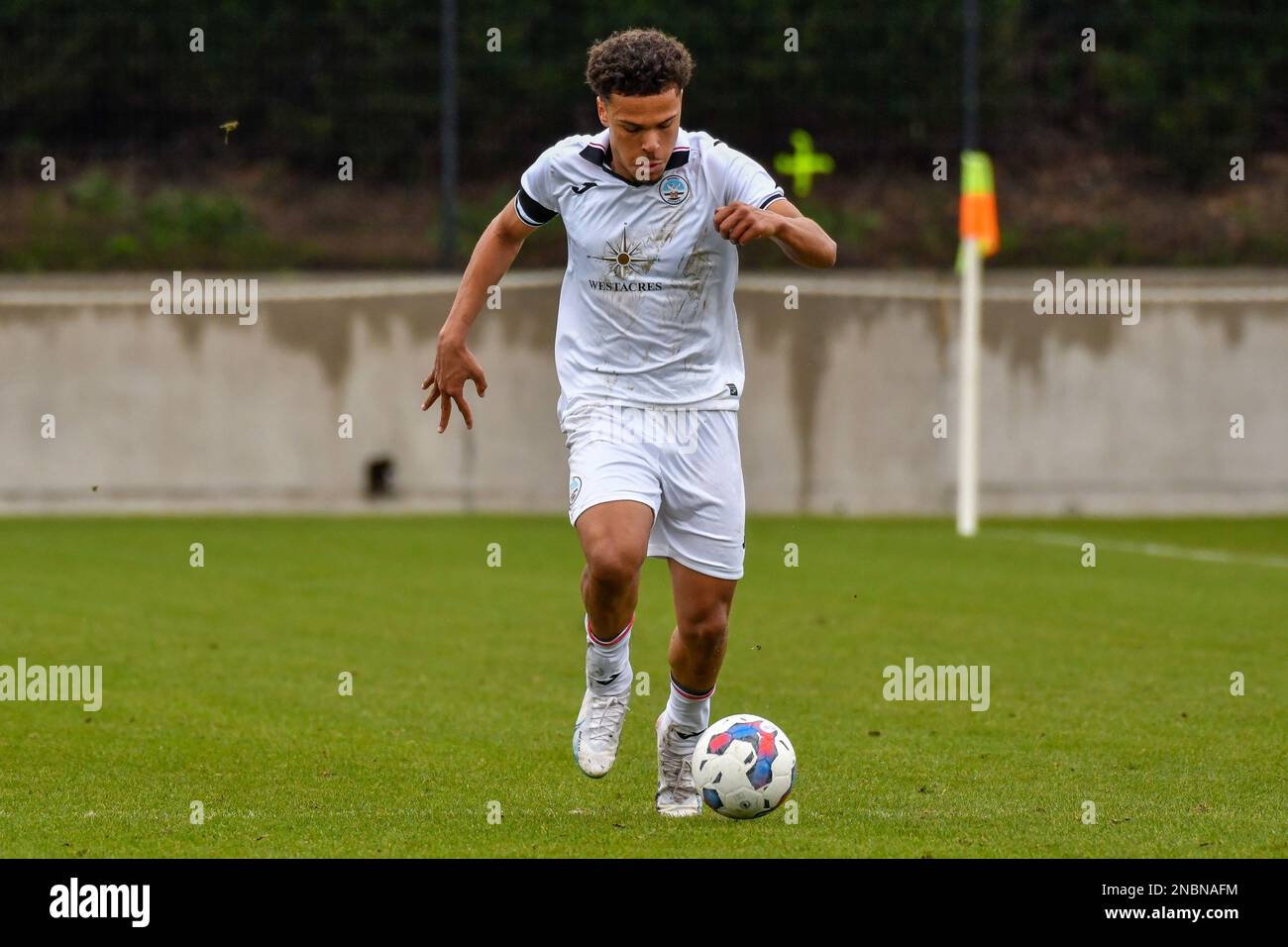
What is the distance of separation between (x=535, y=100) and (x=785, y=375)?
370 cm

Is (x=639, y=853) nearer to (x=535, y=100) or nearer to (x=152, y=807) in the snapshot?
(x=152, y=807)

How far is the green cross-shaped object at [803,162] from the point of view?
20516 millimetres

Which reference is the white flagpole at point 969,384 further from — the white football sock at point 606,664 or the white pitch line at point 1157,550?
the white football sock at point 606,664

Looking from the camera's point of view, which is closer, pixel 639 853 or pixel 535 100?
pixel 639 853

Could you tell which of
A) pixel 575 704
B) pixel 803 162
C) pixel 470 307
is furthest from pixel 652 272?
pixel 803 162

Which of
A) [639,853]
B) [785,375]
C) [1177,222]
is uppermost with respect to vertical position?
[1177,222]

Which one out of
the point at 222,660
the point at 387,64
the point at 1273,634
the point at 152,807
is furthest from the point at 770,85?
the point at 152,807

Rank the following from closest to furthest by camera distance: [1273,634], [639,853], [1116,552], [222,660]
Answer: [639,853] → [222,660] → [1273,634] → [1116,552]

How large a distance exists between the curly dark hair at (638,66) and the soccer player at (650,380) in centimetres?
1

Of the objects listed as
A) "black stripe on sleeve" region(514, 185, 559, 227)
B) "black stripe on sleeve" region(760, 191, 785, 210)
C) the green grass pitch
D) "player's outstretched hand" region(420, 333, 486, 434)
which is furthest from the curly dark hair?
the green grass pitch

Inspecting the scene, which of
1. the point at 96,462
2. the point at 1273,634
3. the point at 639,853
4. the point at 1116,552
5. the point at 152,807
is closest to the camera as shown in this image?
the point at 639,853

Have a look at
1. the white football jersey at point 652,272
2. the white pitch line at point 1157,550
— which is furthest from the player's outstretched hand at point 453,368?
the white pitch line at point 1157,550

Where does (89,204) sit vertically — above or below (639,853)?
above

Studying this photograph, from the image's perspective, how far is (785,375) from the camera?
20.1 m
